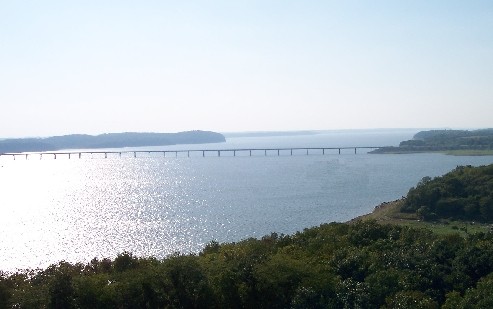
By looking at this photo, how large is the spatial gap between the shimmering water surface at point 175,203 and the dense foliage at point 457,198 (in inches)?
165

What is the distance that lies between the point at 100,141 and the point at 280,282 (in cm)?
12831

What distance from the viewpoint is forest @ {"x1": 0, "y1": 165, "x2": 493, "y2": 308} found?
10977mm

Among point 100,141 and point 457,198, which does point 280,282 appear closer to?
point 457,198

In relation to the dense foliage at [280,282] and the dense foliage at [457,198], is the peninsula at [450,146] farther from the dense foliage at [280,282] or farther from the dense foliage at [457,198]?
the dense foliage at [280,282]

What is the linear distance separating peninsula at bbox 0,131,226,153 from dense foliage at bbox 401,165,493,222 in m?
97.7

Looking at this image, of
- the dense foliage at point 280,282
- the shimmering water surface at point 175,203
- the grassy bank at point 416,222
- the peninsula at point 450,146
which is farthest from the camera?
the peninsula at point 450,146

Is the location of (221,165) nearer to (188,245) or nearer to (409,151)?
(409,151)

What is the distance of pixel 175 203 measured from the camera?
42000 millimetres

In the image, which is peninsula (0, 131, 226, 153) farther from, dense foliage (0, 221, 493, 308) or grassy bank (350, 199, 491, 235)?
dense foliage (0, 221, 493, 308)

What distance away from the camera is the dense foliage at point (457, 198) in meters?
30.6

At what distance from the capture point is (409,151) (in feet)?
298

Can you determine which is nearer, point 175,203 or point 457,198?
point 457,198

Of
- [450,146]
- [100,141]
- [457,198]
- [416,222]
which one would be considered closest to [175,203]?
[416,222]

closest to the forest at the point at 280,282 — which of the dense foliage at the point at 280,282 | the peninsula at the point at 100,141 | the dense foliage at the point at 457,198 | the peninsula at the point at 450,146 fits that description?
the dense foliage at the point at 280,282
